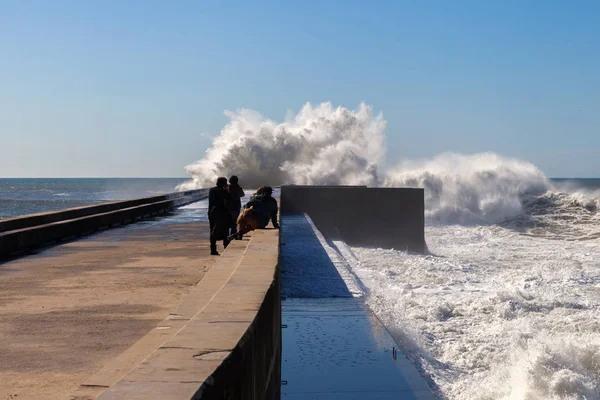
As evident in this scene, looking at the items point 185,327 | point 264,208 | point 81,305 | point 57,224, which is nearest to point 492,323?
point 264,208

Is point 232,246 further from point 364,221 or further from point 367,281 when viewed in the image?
point 364,221

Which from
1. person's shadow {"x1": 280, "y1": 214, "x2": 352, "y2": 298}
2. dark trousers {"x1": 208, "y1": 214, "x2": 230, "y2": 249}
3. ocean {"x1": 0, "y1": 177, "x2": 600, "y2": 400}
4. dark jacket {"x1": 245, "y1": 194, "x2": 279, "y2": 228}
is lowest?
ocean {"x1": 0, "y1": 177, "x2": 600, "y2": 400}

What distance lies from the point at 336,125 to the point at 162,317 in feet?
160

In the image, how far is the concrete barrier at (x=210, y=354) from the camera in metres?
2.87

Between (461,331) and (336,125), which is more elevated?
(336,125)

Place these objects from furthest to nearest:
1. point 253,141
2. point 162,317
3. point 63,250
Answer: point 253,141 < point 63,250 < point 162,317

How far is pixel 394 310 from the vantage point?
10227 millimetres

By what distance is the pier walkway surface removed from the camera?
455cm

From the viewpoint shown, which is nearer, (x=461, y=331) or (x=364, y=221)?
(x=461, y=331)

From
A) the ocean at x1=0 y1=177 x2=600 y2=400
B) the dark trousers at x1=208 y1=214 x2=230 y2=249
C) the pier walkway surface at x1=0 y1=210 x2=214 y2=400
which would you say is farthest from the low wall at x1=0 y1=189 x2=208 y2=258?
the dark trousers at x1=208 y1=214 x2=230 y2=249

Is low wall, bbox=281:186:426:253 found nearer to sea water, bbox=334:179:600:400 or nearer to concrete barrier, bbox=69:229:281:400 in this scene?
sea water, bbox=334:179:600:400

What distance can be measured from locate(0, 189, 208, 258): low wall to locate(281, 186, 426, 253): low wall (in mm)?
4959

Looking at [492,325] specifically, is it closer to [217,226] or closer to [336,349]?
[336,349]

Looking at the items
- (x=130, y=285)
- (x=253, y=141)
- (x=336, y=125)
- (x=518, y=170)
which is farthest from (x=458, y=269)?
(x=253, y=141)
